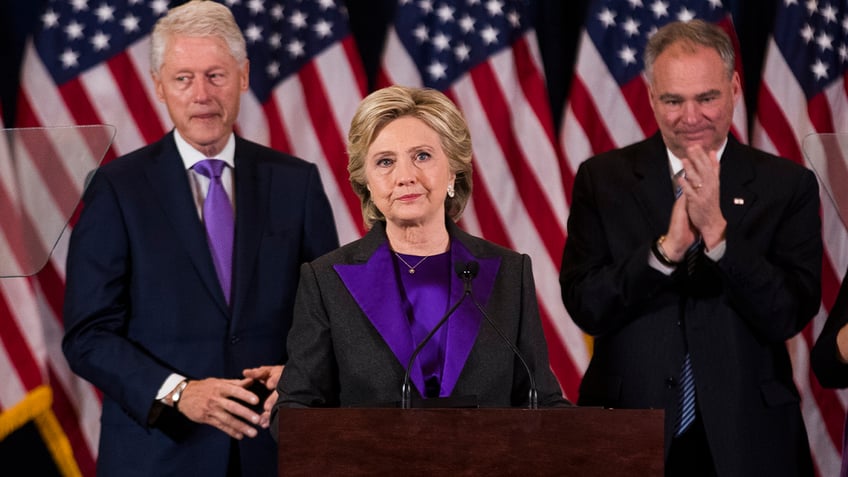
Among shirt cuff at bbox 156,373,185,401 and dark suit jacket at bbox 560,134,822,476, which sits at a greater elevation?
shirt cuff at bbox 156,373,185,401

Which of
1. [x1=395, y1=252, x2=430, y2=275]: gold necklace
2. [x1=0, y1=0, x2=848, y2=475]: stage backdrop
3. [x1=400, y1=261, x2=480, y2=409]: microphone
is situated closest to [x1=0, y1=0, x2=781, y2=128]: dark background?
[x1=0, y1=0, x2=848, y2=475]: stage backdrop

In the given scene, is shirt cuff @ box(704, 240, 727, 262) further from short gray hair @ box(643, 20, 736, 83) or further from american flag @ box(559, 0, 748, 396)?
american flag @ box(559, 0, 748, 396)

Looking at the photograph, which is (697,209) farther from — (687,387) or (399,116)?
(399,116)

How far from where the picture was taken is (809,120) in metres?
4.67

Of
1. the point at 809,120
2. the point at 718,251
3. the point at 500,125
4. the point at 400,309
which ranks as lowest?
the point at 718,251

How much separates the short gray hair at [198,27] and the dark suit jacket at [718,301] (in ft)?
3.75

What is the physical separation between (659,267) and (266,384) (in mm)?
1109

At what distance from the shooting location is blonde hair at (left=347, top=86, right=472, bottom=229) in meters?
2.96

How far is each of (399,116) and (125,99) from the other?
5.44 feet

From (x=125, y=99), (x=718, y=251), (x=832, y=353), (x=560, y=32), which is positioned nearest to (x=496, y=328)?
(x=718, y=251)

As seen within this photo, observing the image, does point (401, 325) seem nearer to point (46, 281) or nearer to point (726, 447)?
point (726, 447)

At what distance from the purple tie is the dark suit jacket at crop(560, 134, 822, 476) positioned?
38.3 inches

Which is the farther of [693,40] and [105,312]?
[693,40]

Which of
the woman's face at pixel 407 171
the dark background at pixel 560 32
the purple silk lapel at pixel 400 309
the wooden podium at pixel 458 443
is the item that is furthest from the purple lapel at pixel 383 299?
the dark background at pixel 560 32
